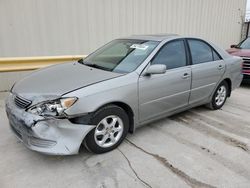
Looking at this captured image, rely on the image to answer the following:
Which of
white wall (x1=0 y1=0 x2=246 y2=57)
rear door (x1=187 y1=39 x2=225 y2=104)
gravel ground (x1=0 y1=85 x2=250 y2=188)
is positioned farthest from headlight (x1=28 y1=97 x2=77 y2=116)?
white wall (x1=0 y1=0 x2=246 y2=57)

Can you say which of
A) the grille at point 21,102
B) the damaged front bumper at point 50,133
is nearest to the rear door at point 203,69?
the damaged front bumper at point 50,133

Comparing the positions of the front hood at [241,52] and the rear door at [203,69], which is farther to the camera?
the front hood at [241,52]

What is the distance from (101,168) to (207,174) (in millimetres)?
1229

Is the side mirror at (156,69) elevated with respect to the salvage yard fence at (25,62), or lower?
elevated

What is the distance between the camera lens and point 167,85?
3.46 m

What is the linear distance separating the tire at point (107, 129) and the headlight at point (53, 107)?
34 cm

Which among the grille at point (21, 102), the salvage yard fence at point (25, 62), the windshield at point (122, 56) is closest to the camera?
the grille at point (21, 102)

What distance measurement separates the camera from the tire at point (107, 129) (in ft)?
9.13

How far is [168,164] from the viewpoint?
283 centimetres

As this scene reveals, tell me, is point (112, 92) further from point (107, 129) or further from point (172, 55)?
point (172, 55)

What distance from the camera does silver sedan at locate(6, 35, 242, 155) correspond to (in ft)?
8.41

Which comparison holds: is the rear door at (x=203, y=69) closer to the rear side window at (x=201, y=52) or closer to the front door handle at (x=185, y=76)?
the rear side window at (x=201, y=52)

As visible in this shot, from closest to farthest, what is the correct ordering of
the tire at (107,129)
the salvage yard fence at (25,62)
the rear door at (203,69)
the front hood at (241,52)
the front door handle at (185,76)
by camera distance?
the tire at (107,129), the front door handle at (185,76), the rear door at (203,69), the salvage yard fence at (25,62), the front hood at (241,52)

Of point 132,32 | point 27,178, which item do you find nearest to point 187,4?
point 132,32
